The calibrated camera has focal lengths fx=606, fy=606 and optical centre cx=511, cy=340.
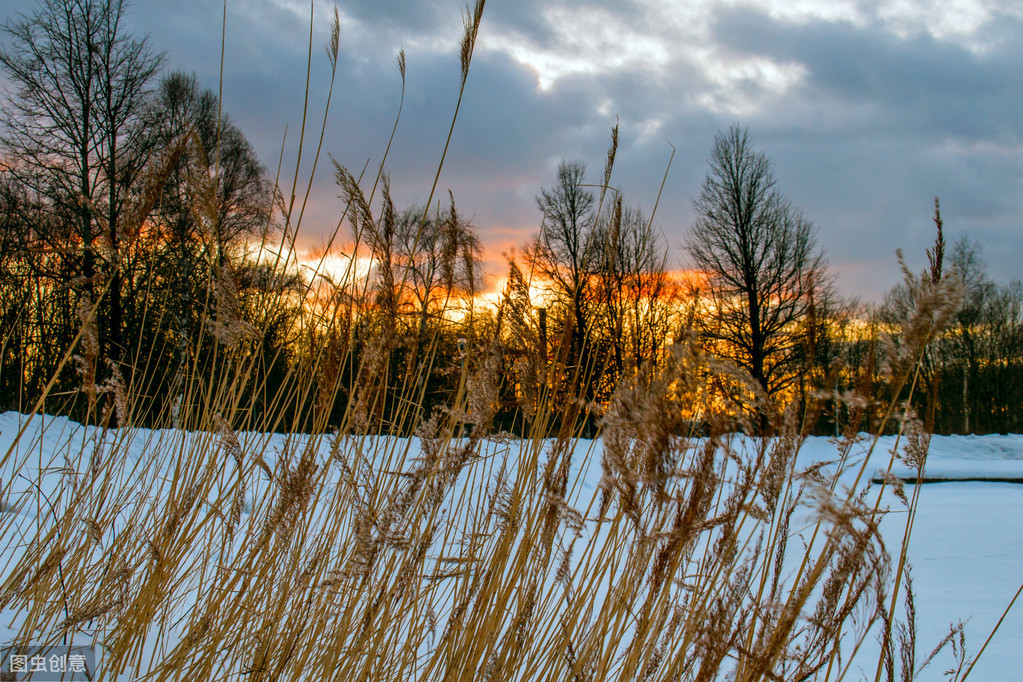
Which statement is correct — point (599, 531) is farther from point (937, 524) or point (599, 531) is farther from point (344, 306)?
point (937, 524)

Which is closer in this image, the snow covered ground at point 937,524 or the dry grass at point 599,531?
the dry grass at point 599,531

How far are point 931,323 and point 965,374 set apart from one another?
21061mm

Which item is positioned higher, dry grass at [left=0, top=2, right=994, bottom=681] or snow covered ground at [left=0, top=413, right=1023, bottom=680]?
dry grass at [left=0, top=2, right=994, bottom=681]

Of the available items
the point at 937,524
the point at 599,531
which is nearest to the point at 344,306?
the point at 599,531

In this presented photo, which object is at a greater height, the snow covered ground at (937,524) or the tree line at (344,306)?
the tree line at (344,306)

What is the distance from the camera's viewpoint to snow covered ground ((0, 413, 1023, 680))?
73.2 inches

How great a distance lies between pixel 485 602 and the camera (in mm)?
1260

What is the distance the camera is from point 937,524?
421 cm

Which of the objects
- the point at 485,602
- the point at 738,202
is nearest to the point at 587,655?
the point at 485,602

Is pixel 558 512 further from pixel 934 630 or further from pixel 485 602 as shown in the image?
pixel 934 630

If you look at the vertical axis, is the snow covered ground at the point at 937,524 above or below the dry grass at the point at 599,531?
below

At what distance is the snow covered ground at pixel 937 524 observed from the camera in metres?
1.86

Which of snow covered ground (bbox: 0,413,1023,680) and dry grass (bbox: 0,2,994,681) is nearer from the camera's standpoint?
dry grass (bbox: 0,2,994,681)

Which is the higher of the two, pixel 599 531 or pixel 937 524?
pixel 599 531
